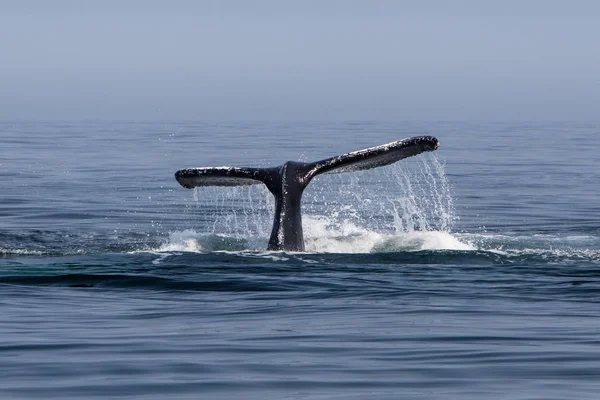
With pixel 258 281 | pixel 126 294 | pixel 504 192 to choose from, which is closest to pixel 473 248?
pixel 258 281

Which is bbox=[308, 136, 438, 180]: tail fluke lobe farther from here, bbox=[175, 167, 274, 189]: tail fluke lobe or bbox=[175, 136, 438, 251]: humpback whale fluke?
bbox=[175, 167, 274, 189]: tail fluke lobe

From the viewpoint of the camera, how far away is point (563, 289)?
11750 millimetres

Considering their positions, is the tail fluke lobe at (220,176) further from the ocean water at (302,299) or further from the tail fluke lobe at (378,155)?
the ocean water at (302,299)

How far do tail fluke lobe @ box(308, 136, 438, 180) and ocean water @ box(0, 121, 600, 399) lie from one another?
943mm

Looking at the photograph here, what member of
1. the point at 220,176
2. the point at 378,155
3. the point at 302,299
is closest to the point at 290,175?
the point at 220,176

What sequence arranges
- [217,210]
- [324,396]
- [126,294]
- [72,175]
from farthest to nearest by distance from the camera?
[72,175]
[217,210]
[126,294]
[324,396]

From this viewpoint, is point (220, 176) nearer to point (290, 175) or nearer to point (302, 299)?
point (290, 175)

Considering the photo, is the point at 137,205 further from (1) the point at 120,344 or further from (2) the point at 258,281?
(1) the point at 120,344

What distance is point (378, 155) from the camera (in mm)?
13711

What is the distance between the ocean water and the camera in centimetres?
793

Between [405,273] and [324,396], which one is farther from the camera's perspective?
[405,273]

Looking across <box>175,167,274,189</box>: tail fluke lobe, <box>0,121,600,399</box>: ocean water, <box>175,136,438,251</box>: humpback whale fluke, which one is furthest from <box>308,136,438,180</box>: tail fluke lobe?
<box>0,121,600,399</box>: ocean water

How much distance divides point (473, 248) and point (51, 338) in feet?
22.3

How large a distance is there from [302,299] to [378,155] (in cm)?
289
